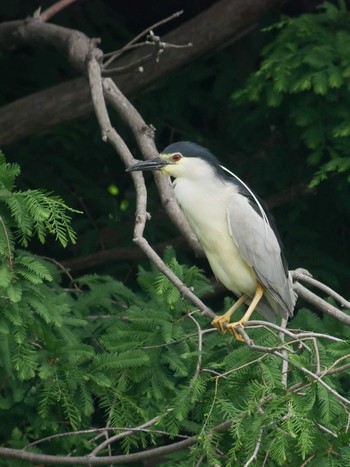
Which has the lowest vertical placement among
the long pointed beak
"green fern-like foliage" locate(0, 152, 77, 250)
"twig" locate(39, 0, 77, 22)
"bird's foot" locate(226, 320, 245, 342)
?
"bird's foot" locate(226, 320, 245, 342)

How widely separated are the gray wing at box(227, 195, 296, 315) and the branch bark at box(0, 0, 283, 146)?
162 cm

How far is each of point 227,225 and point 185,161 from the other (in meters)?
0.30

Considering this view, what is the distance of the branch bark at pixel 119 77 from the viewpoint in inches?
→ 242

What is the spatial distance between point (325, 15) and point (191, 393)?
2.53 meters

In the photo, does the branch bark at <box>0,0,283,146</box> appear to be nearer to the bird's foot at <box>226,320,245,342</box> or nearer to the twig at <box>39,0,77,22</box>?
the twig at <box>39,0,77,22</box>

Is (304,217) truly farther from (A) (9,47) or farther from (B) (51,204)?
(B) (51,204)

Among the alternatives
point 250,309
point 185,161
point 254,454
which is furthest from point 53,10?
point 254,454

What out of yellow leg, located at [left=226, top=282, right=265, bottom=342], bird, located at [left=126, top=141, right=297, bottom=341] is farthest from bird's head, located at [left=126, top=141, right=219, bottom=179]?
yellow leg, located at [left=226, top=282, right=265, bottom=342]

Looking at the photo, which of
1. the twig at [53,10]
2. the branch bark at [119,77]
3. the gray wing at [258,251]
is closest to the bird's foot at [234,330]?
the gray wing at [258,251]

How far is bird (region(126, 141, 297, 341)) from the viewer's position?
4.69m

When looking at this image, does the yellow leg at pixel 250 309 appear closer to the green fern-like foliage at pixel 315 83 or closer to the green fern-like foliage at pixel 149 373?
the green fern-like foliage at pixel 149 373

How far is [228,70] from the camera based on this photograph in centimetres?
660

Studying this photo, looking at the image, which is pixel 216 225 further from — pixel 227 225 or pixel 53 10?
pixel 53 10

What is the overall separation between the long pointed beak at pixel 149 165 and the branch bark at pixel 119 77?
158cm
